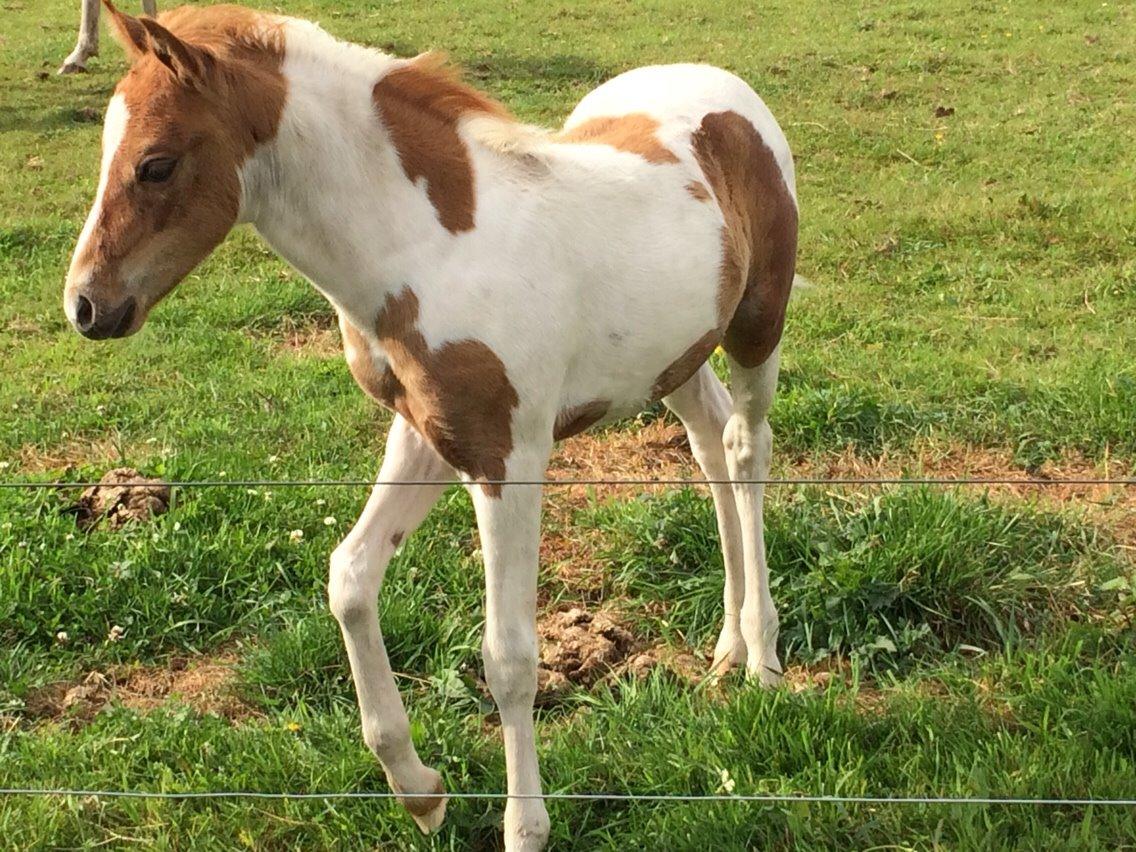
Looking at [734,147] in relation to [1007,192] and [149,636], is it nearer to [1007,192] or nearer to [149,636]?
[149,636]

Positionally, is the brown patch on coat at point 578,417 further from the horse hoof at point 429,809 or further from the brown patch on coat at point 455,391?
the horse hoof at point 429,809

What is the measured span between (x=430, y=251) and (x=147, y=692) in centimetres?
180

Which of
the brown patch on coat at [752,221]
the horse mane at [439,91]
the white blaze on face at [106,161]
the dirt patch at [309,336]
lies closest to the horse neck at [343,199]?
the horse mane at [439,91]

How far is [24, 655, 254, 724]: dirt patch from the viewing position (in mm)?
3490

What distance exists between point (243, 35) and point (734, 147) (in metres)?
1.48

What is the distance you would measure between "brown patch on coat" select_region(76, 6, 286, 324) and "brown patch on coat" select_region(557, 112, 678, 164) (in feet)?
3.42

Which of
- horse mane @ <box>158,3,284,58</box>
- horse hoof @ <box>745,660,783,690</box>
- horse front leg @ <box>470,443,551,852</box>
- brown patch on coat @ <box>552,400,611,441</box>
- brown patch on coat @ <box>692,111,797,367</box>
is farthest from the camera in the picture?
horse hoof @ <box>745,660,783,690</box>

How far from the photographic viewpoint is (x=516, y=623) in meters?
2.78

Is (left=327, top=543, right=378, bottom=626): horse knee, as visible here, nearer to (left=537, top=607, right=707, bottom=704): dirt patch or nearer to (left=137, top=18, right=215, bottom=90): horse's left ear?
(left=537, top=607, right=707, bottom=704): dirt patch

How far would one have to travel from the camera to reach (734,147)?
136 inches

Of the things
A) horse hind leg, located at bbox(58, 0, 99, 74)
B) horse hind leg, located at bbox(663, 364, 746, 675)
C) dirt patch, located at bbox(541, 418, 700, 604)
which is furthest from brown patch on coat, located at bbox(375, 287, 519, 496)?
horse hind leg, located at bbox(58, 0, 99, 74)

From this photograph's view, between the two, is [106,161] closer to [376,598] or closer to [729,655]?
[376,598]

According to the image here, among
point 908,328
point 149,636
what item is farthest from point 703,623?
point 908,328

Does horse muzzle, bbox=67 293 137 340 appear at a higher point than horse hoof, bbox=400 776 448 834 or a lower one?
higher
